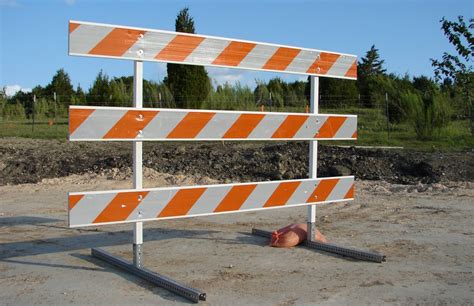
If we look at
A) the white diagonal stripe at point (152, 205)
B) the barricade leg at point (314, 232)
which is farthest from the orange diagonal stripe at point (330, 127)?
the white diagonal stripe at point (152, 205)

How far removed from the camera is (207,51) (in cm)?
553

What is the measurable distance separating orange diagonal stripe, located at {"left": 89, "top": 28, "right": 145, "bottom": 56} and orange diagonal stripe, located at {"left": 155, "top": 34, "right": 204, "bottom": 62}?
0.28 metres

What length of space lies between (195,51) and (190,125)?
748mm

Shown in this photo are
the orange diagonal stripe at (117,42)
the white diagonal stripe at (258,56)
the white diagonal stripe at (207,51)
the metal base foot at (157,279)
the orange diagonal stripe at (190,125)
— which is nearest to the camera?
the metal base foot at (157,279)

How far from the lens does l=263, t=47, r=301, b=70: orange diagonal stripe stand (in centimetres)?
607

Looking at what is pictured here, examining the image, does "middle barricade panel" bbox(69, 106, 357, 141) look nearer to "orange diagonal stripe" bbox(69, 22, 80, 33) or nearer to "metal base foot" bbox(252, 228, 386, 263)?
"orange diagonal stripe" bbox(69, 22, 80, 33)

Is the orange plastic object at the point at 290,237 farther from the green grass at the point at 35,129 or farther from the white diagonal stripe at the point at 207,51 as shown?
the green grass at the point at 35,129

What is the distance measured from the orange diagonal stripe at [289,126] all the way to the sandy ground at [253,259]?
1369 millimetres

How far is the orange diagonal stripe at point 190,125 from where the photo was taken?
17.1ft

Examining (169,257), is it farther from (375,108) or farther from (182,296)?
(375,108)

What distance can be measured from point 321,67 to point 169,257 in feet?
9.28

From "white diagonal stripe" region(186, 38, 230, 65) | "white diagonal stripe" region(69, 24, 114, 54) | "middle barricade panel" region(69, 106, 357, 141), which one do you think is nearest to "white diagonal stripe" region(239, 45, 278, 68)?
"white diagonal stripe" region(186, 38, 230, 65)

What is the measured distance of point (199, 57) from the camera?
5469 millimetres

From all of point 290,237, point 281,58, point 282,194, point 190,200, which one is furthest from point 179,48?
point 290,237
